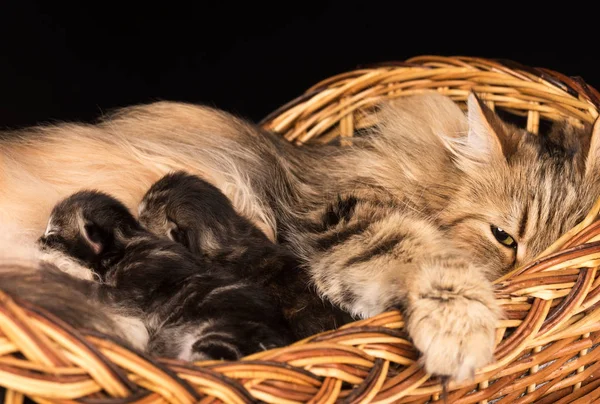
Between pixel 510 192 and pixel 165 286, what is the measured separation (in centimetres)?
104

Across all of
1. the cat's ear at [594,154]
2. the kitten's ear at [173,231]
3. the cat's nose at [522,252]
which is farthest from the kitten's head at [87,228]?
the cat's ear at [594,154]

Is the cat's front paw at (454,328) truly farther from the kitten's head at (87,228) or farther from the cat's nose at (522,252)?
the kitten's head at (87,228)

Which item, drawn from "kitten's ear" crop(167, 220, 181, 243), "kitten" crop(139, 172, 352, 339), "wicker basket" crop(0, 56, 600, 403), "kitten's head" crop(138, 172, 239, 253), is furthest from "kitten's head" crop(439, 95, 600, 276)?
"kitten's ear" crop(167, 220, 181, 243)

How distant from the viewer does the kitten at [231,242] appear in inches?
79.4

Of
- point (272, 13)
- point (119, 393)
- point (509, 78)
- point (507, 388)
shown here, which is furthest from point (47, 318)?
point (272, 13)

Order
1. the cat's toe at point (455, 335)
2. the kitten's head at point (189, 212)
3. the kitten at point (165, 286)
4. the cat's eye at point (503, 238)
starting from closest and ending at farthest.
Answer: the cat's toe at point (455, 335) < the kitten at point (165, 286) < the kitten's head at point (189, 212) < the cat's eye at point (503, 238)

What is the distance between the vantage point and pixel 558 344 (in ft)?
6.18

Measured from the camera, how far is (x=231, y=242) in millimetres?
2105

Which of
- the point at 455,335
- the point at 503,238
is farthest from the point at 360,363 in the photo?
the point at 503,238

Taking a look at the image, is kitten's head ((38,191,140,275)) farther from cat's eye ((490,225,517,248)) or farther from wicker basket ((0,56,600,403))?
cat's eye ((490,225,517,248))

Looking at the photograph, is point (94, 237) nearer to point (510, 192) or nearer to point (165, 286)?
→ point (165, 286)

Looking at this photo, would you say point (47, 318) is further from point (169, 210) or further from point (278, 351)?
point (169, 210)

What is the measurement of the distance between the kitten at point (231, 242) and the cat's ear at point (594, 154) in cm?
85

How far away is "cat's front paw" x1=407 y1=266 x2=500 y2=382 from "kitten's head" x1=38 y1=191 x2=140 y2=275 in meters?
0.81
